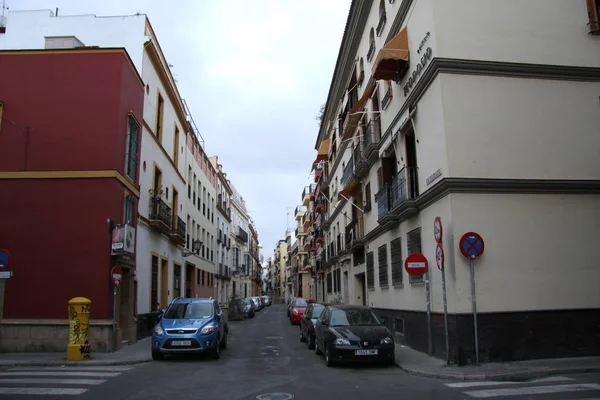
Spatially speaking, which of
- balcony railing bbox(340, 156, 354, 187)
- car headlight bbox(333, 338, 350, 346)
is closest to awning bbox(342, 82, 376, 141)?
balcony railing bbox(340, 156, 354, 187)

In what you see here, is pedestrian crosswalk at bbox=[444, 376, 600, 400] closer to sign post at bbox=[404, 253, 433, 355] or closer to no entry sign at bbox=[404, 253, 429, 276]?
sign post at bbox=[404, 253, 433, 355]

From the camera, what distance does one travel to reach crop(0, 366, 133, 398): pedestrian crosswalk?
8.83 m

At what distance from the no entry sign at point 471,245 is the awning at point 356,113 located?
965 cm

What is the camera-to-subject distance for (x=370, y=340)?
37.9ft

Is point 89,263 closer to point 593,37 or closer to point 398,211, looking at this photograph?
point 398,211

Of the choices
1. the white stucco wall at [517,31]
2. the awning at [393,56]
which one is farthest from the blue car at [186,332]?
the white stucco wall at [517,31]

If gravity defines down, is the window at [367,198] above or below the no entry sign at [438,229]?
above

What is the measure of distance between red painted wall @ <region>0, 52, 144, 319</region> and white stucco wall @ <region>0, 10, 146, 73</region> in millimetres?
4025

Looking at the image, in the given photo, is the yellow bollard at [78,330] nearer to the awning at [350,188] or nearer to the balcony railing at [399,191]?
the balcony railing at [399,191]

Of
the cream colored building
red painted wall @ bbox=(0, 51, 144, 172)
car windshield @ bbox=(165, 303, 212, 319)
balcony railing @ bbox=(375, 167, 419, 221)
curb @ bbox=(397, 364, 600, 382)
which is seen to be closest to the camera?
curb @ bbox=(397, 364, 600, 382)

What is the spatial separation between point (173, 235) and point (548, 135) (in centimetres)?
1728

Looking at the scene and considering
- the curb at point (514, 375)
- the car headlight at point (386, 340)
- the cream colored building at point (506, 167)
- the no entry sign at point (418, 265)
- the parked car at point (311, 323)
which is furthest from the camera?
the parked car at point (311, 323)

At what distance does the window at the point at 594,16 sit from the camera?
44.1 feet

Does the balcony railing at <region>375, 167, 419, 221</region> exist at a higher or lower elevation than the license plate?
higher
